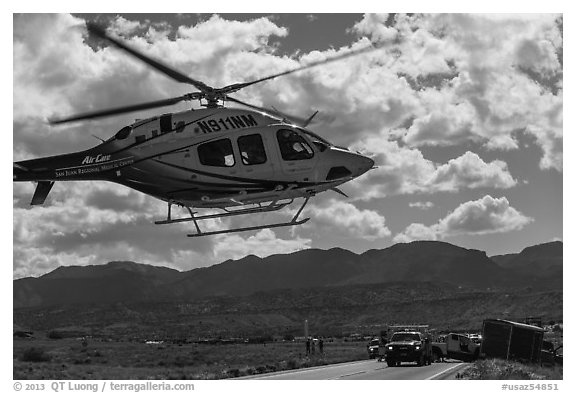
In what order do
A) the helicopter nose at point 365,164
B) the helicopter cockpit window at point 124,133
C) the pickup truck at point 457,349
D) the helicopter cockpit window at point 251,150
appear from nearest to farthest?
→ the helicopter cockpit window at point 251,150 < the helicopter nose at point 365,164 < the helicopter cockpit window at point 124,133 < the pickup truck at point 457,349

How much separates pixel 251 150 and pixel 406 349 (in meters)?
19.3

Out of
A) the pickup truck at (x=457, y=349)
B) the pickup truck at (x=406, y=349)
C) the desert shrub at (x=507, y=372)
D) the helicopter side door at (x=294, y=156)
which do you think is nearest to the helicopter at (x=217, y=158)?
the helicopter side door at (x=294, y=156)

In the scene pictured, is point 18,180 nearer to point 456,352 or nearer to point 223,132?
point 223,132

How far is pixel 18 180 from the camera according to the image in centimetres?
3309

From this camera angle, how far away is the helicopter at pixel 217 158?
1179 inches

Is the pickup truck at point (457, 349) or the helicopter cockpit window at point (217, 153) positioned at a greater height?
the helicopter cockpit window at point (217, 153)

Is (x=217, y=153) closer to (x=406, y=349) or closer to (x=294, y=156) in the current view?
Answer: (x=294, y=156)

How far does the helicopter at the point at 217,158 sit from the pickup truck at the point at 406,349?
16.4m

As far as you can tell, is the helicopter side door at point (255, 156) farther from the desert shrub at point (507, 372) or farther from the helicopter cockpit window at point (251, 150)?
the desert shrub at point (507, 372)

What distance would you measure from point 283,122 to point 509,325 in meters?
21.7

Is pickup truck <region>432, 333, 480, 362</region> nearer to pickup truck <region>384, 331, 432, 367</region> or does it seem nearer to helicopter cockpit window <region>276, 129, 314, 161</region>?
pickup truck <region>384, 331, 432, 367</region>

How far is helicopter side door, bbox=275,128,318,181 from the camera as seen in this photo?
2991 cm

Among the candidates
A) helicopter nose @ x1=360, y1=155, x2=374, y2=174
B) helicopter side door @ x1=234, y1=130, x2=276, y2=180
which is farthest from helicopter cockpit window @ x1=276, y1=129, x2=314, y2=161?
helicopter nose @ x1=360, y1=155, x2=374, y2=174
